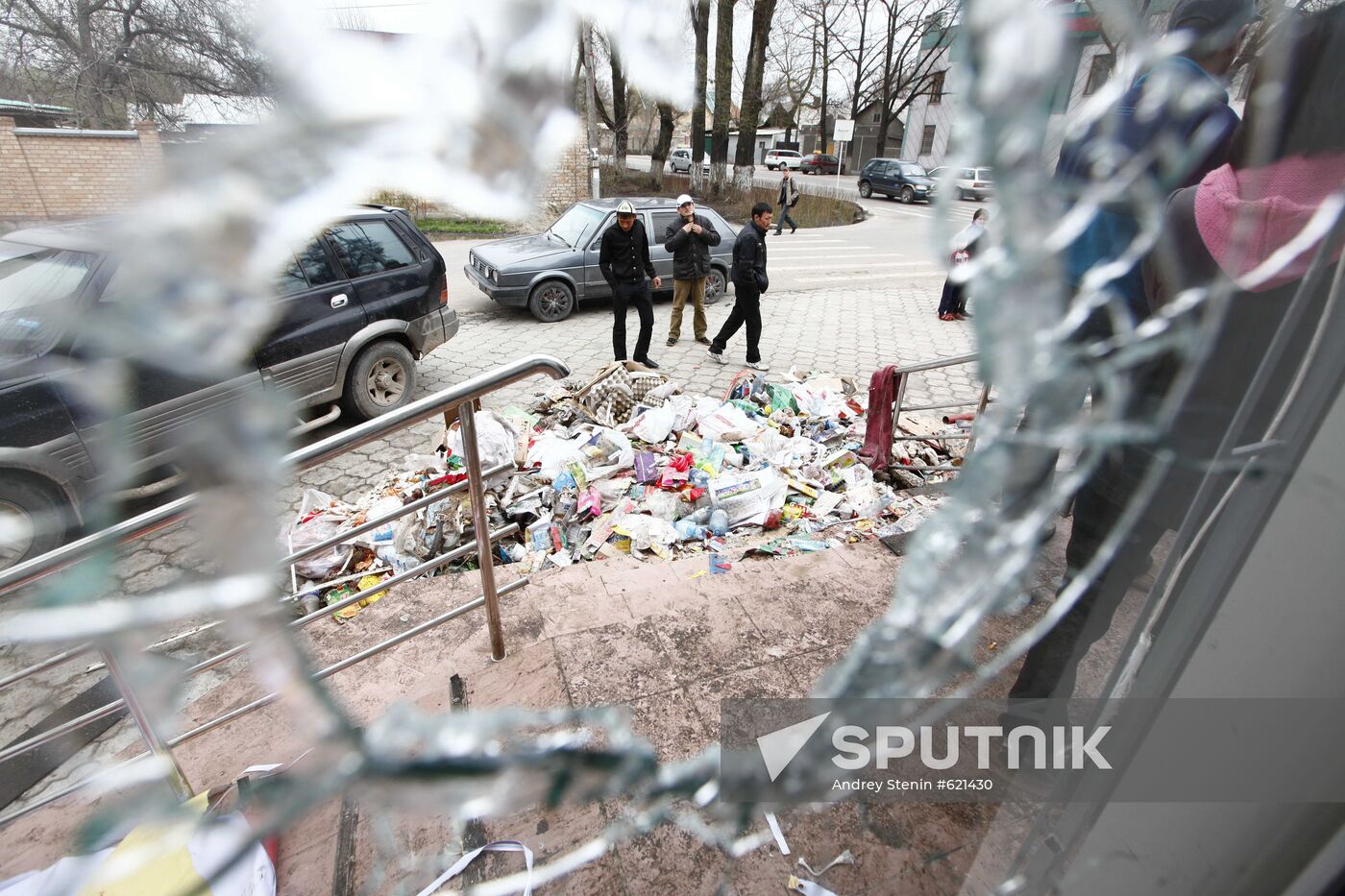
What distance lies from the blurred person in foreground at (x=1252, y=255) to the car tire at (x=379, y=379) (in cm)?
369

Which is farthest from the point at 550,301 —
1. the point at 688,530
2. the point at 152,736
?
the point at 152,736

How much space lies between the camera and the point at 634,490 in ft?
11.7

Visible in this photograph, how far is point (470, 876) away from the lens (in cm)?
134

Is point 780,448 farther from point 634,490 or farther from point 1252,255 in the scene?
point 1252,255

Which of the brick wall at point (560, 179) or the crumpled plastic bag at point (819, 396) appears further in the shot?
the crumpled plastic bag at point (819, 396)

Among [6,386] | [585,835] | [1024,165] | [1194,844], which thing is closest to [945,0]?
[1024,165]

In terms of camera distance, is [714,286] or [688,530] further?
[714,286]

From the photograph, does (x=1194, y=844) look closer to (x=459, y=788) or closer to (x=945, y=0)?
(x=459, y=788)

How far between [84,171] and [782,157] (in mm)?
33712

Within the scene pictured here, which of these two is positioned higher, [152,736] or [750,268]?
[750,268]

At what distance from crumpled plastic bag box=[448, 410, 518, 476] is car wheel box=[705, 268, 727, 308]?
4.93 metres

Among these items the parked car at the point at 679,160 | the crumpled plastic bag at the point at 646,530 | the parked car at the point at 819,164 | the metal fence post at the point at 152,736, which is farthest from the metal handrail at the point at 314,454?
the parked car at the point at 819,164

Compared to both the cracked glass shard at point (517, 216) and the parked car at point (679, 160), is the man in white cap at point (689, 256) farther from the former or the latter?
the parked car at point (679, 160)

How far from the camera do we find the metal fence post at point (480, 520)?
1592 mm
